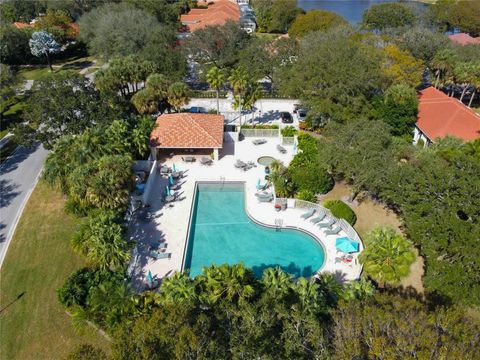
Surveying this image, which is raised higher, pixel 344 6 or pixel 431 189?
pixel 431 189

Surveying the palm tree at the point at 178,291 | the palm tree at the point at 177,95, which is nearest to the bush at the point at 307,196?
the palm tree at the point at 178,291

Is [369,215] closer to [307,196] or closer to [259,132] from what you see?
[307,196]

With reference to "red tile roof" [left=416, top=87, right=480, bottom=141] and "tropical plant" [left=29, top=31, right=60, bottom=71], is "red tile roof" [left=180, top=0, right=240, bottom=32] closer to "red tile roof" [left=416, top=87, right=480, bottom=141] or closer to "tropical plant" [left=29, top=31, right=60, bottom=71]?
"tropical plant" [left=29, top=31, right=60, bottom=71]

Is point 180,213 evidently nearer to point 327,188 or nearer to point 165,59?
point 327,188

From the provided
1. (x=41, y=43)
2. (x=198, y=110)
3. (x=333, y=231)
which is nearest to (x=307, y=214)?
(x=333, y=231)

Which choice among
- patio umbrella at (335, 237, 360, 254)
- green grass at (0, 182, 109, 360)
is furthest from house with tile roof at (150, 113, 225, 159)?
patio umbrella at (335, 237, 360, 254)

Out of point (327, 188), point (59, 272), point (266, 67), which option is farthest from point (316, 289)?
point (266, 67)
